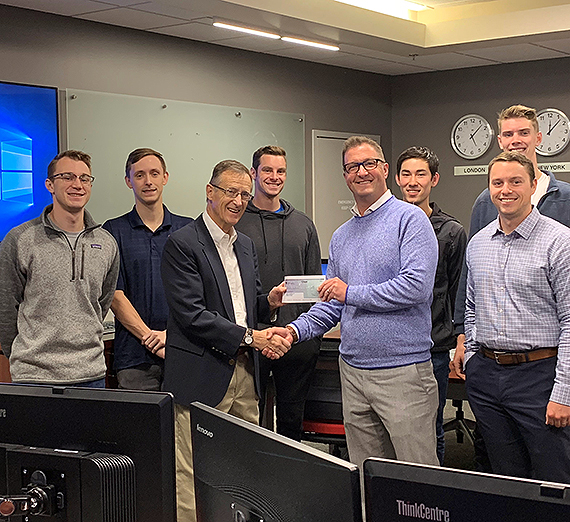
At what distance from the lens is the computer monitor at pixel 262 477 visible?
108 centimetres

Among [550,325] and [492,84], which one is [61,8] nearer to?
[550,325]

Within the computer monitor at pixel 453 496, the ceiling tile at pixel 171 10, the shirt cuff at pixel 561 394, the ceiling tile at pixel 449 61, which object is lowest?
the shirt cuff at pixel 561 394

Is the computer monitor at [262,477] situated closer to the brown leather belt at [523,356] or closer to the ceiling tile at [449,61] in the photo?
the brown leather belt at [523,356]

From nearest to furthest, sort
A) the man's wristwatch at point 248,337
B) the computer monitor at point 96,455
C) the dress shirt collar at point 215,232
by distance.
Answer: the computer monitor at point 96,455, the man's wristwatch at point 248,337, the dress shirt collar at point 215,232

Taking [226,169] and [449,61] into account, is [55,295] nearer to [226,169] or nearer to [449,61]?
[226,169]

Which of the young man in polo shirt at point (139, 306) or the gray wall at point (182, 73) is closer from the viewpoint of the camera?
the young man in polo shirt at point (139, 306)

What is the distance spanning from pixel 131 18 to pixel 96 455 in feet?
13.8

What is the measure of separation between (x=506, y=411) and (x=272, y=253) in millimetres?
1390

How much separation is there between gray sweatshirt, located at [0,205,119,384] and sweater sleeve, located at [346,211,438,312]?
3.26 feet

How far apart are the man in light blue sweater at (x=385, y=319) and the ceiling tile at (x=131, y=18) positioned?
2605mm

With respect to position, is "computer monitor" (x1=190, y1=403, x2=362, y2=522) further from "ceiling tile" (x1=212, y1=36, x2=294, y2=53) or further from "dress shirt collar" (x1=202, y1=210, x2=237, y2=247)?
"ceiling tile" (x1=212, y1=36, x2=294, y2=53)

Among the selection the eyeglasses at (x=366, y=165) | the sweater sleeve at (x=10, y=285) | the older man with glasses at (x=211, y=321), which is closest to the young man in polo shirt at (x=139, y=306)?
the older man with glasses at (x=211, y=321)

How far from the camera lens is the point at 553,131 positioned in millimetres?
6965

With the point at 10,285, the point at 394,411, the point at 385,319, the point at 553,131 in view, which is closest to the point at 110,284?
the point at 10,285
